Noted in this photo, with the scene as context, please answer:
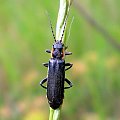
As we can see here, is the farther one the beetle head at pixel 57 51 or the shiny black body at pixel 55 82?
the beetle head at pixel 57 51

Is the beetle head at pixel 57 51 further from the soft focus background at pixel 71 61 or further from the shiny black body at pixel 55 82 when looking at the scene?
the soft focus background at pixel 71 61

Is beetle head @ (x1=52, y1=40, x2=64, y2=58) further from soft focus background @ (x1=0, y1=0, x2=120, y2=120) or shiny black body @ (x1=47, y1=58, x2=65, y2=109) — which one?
soft focus background @ (x1=0, y1=0, x2=120, y2=120)

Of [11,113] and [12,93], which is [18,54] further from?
[11,113]

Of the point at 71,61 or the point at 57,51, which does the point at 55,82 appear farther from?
the point at 71,61

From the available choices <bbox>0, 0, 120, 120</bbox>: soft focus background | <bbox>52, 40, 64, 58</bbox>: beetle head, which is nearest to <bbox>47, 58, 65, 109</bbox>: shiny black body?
<bbox>52, 40, 64, 58</bbox>: beetle head

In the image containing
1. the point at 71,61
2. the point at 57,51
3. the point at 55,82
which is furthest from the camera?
the point at 71,61

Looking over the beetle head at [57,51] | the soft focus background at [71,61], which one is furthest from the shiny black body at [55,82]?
the soft focus background at [71,61]

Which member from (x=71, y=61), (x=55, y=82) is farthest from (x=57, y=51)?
(x=71, y=61)

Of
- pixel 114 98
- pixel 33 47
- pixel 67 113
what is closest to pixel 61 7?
pixel 67 113
